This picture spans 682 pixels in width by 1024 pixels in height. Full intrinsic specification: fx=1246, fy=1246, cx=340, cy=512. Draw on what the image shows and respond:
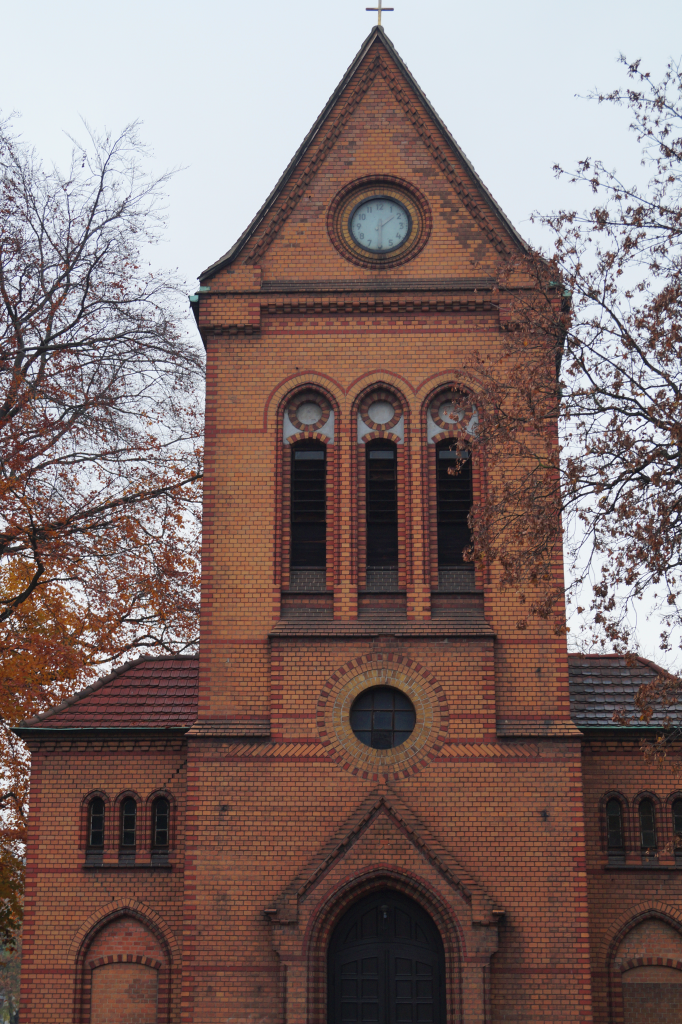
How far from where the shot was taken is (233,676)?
15.5 meters

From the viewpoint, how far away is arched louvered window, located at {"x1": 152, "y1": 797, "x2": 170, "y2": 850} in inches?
640

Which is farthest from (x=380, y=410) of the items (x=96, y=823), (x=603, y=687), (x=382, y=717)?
(x=96, y=823)

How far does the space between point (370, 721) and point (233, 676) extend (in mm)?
1785

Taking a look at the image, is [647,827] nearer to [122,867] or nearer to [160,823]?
[160,823]

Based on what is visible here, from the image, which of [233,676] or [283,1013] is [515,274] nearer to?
[233,676]

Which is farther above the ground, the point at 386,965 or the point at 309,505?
the point at 309,505

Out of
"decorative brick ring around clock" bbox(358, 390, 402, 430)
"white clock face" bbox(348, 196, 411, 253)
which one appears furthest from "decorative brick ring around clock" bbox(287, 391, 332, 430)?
"white clock face" bbox(348, 196, 411, 253)

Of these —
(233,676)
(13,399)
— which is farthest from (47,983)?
(13,399)

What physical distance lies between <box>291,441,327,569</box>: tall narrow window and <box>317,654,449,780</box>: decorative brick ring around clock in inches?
61.5

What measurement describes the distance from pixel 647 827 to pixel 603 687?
192cm

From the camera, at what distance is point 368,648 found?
15.4 m

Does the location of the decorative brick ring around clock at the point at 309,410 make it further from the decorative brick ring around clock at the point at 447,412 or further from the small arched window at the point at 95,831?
the small arched window at the point at 95,831

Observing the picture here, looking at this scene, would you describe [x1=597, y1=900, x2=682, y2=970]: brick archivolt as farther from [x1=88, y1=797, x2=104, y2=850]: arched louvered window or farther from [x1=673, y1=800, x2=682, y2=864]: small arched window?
[x1=88, y1=797, x2=104, y2=850]: arched louvered window

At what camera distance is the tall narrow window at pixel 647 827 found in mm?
15945
